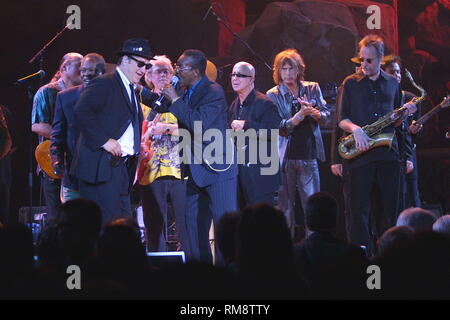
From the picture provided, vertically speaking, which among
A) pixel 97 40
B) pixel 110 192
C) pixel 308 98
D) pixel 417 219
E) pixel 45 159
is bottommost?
pixel 417 219

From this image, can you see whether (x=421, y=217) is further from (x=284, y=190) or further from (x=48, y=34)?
(x=48, y=34)

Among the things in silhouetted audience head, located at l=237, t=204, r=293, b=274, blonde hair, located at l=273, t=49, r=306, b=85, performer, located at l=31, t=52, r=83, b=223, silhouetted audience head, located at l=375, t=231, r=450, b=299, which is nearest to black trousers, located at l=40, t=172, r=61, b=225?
performer, located at l=31, t=52, r=83, b=223

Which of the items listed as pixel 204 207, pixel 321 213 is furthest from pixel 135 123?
pixel 321 213

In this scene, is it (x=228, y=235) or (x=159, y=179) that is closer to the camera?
(x=228, y=235)

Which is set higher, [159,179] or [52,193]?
[159,179]

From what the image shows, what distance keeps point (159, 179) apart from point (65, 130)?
1199 mm

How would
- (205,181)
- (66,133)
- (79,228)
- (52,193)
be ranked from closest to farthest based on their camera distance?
(79,228), (205,181), (66,133), (52,193)

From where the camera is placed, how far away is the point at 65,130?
7.17 meters

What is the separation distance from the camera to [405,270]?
352 cm

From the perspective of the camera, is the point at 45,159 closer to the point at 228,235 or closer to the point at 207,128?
the point at 207,128

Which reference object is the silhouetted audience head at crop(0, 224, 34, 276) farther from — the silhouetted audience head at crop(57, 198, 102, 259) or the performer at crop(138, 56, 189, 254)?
the performer at crop(138, 56, 189, 254)

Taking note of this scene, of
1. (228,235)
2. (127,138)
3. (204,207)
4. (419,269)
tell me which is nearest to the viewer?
(419,269)

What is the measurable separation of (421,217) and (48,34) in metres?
7.15

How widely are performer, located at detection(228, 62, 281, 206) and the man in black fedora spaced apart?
1273 mm
